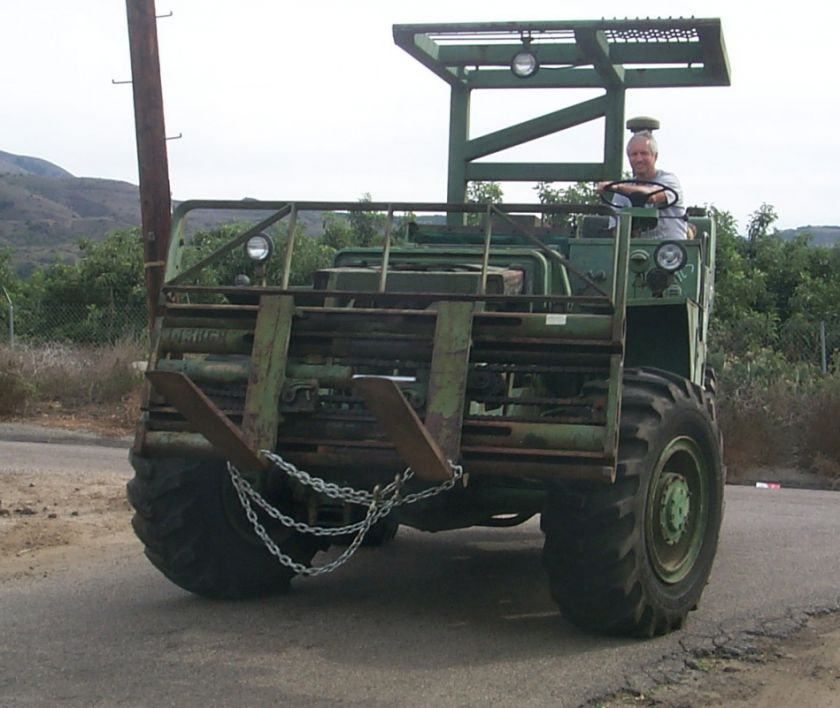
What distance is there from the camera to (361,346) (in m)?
6.48

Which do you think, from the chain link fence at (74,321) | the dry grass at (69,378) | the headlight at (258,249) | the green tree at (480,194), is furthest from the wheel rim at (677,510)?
the chain link fence at (74,321)

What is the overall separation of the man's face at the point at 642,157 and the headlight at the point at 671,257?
1.77 m

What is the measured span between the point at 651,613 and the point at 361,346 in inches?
72.5

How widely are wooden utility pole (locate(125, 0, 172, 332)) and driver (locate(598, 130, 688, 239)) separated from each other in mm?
4305

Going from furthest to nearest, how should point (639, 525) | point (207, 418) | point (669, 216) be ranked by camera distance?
1. point (669, 216)
2. point (639, 525)
3. point (207, 418)

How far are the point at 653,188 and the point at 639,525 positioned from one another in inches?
127

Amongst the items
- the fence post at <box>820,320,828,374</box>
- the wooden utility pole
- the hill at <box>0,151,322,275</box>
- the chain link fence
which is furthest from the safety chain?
the hill at <box>0,151,322,275</box>

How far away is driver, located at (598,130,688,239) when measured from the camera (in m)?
8.82

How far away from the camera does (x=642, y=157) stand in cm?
927

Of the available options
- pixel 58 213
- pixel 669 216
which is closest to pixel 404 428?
pixel 669 216

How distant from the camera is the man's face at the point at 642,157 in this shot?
925 cm

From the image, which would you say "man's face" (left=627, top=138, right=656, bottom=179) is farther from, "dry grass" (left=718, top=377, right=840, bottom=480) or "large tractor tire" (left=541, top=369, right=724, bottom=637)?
"dry grass" (left=718, top=377, right=840, bottom=480)

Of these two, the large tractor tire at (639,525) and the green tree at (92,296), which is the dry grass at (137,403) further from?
the large tractor tire at (639,525)

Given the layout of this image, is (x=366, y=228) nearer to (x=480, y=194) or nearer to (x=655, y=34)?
(x=480, y=194)
